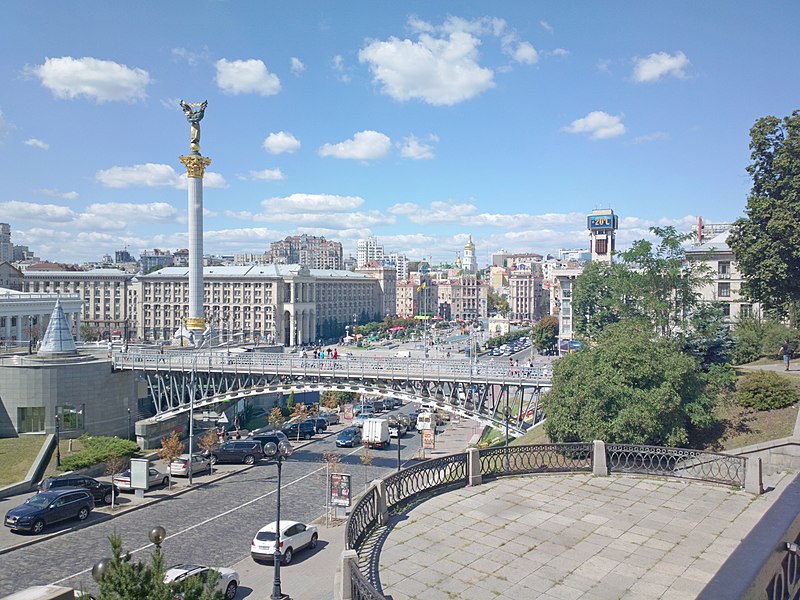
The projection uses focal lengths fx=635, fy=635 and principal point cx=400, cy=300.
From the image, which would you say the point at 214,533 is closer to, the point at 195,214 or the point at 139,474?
the point at 139,474

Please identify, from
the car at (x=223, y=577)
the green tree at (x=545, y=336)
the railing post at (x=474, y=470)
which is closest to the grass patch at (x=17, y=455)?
the car at (x=223, y=577)

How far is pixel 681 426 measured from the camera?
25281mm

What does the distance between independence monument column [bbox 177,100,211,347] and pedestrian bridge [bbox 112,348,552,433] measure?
13113 mm

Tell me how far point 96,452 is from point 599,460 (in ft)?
A: 108

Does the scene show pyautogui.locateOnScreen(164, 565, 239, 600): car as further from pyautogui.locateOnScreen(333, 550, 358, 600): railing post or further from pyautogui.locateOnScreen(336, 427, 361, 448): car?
pyautogui.locateOnScreen(336, 427, 361, 448): car

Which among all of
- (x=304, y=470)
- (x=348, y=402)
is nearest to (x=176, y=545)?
(x=304, y=470)

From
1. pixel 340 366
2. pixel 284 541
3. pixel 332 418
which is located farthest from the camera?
pixel 332 418

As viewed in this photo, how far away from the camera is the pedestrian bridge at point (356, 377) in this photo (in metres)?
36.9

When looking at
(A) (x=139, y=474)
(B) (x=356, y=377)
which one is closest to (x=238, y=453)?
(B) (x=356, y=377)

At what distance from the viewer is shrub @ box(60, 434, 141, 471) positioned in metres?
36.7

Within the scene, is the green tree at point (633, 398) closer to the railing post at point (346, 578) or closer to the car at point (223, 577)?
the car at point (223, 577)

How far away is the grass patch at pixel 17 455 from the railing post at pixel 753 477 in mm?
35156

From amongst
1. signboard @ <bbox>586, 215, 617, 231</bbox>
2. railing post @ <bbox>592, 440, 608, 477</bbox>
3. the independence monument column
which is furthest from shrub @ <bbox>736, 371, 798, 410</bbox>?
signboard @ <bbox>586, 215, 617, 231</bbox>

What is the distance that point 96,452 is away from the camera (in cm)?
3816
